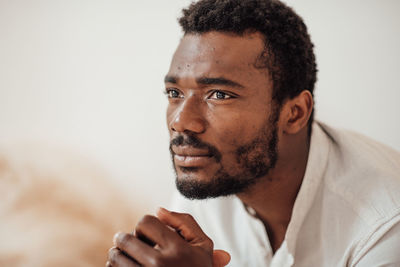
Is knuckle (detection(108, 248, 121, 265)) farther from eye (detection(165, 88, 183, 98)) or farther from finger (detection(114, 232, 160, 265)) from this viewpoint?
eye (detection(165, 88, 183, 98))

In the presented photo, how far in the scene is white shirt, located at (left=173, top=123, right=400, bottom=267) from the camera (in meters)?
0.95

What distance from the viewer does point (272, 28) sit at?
99 centimetres

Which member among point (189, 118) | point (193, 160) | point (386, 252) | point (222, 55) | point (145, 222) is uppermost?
point (222, 55)

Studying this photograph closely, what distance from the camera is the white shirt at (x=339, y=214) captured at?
3.13ft

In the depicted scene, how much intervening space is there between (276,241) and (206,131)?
1.68 feet

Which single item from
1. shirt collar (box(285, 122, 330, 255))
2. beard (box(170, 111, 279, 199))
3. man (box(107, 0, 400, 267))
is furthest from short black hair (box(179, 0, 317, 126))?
shirt collar (box(285, 122, 330, 255))

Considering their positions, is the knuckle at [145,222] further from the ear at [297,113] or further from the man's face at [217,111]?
the ear at [297,113]

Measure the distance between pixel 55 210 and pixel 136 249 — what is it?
798 mm

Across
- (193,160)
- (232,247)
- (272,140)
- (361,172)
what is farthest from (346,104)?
(193,160)

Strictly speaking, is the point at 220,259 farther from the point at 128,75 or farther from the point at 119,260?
the point at 128,75

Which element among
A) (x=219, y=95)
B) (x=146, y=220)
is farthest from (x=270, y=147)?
(x=146, y=220)

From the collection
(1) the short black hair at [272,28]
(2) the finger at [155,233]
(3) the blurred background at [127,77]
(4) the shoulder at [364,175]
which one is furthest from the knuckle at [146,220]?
(3) the blurred background at [127,77]

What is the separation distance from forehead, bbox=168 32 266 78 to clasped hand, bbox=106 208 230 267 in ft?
1.26

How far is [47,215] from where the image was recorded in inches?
53.4
